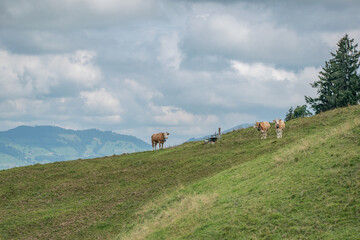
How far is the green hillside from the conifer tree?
119ft

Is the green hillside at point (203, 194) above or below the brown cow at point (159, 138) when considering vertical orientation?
below

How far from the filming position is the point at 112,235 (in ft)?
85.7

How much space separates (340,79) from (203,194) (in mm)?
70224

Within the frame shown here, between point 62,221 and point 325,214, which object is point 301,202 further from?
point 62,221

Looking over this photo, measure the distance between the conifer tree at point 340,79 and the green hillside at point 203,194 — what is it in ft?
119

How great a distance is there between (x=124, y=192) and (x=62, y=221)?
7200 millimetres

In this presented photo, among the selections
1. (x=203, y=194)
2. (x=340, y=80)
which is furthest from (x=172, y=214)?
(x=340, y=80)

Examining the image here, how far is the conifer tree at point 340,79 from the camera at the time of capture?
84.9m

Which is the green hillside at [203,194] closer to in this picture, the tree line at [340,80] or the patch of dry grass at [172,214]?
the patch of dry grass at [172,214]

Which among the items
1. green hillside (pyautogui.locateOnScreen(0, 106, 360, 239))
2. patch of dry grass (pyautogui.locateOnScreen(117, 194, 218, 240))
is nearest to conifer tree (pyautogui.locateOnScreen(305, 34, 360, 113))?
green hillside (pyautogui.locateOnScreen(0, 106, 360, 239))

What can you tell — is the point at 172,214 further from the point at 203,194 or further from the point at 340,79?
the point at 340,79

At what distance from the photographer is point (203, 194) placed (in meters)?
27.0

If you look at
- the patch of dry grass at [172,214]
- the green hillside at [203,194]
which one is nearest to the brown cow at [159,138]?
the green hillside at [203,194]

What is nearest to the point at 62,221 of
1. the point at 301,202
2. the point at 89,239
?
the point at 89,239
